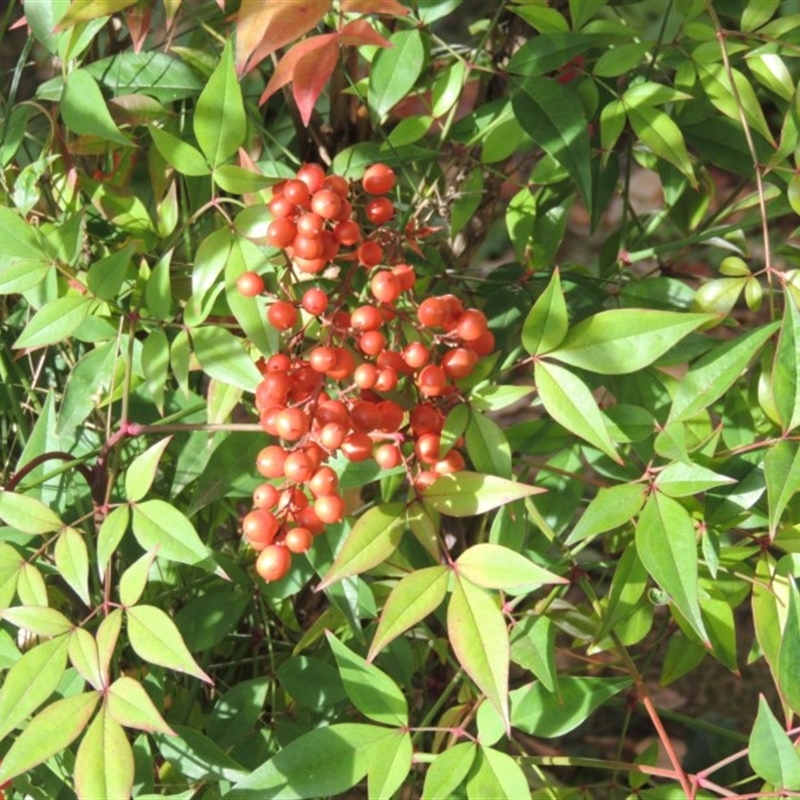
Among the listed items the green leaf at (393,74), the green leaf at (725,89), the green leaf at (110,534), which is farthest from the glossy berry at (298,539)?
the green leaf at (725,89)

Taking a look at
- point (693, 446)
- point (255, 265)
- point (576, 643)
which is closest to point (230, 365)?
point (255, 265)

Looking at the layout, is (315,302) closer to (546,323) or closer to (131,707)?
(546,323)

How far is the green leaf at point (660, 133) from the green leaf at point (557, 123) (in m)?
0.05

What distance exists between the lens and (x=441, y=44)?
927 mm

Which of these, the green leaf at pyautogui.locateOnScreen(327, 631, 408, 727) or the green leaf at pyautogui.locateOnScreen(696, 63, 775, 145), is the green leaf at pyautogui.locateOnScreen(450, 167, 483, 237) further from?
the green leaf at pyautogui.locateOnScreen(327, 631, 408, 727)

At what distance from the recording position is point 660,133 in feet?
2.89

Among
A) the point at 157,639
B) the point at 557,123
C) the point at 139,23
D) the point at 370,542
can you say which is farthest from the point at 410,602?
the point at 139,23

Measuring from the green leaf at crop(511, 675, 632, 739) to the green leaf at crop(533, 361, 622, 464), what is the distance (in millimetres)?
173

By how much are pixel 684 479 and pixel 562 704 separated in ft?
0.60

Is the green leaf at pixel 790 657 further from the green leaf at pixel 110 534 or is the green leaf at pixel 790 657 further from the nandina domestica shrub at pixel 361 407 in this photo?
the green leaf at pixel 110 534

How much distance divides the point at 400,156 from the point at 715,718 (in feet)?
3.06

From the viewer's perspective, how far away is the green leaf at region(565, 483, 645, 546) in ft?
2.40

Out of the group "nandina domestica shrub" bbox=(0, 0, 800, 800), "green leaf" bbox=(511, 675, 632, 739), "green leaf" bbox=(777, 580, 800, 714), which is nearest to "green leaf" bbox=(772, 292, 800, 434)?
"nandina domestica shrub" bbox=(0, 0, 800, 800)

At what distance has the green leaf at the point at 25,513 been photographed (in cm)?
75
